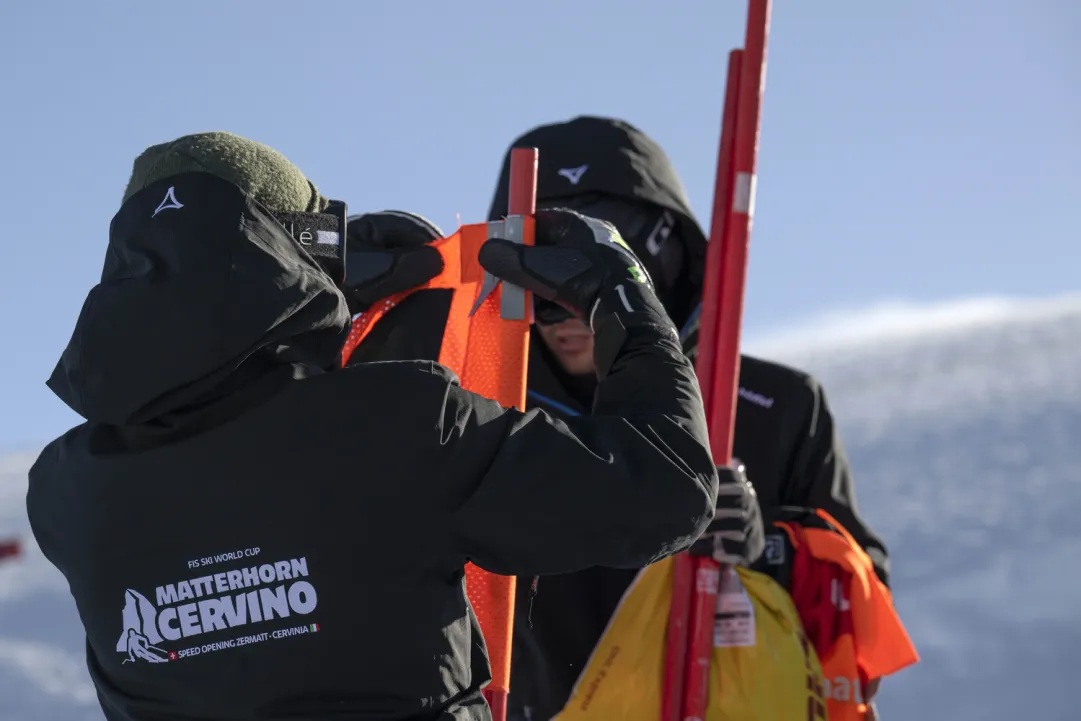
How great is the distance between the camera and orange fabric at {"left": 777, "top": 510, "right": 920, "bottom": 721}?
280cm

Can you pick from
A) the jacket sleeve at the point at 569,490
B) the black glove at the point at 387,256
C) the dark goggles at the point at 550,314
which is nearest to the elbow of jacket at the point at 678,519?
the jacket sleeve at the point at 569,490

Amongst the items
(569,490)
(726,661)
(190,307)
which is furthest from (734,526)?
(190,307)

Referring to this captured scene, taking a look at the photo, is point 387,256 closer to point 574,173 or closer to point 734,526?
point 734,526

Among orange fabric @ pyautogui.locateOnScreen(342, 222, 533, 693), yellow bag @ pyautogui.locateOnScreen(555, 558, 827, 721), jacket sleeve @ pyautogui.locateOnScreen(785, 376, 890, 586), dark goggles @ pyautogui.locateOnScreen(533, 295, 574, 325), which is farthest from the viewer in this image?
jacket sleeve @ pyautogui.locateOnScreen(785, 376, 890, 586)

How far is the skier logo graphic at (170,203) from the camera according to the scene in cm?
168

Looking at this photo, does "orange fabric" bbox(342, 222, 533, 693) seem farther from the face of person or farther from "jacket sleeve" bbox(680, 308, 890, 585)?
"jacket sleeve" bbox(680, 308, 890, 585)

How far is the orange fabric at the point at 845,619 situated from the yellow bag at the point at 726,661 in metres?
0.11

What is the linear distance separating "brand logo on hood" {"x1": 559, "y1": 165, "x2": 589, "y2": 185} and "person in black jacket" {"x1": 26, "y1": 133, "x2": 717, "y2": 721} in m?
1.72

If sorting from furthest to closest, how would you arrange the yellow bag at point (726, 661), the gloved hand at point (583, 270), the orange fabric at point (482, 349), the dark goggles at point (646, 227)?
the dark goggles at point (646, 227) → the yellow bag at point (726, 661) → the orange fabric at point (482, 349) → the gloved hand at point (583, 270)

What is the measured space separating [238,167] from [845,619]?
1674 mm

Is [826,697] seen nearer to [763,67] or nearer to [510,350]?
[510,350]

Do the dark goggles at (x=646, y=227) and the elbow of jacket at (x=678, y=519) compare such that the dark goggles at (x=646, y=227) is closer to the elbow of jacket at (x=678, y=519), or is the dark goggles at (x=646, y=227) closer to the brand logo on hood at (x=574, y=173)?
the brand logo on hood at (x=574, y=173)

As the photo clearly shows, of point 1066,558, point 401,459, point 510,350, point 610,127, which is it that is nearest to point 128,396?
point 401,459

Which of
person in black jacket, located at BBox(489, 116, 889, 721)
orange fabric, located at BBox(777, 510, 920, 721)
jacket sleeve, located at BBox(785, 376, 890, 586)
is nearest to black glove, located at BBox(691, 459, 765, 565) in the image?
person in black jacket, located at BBox(489, 116, 889, 721)
